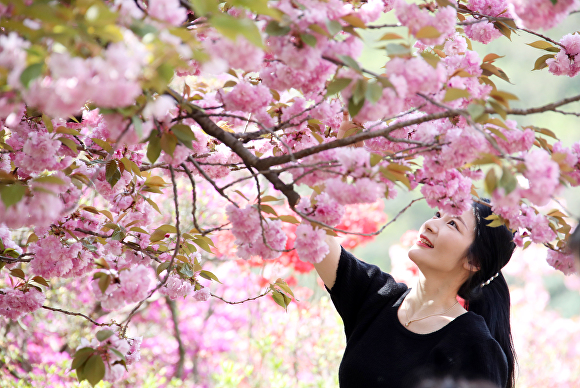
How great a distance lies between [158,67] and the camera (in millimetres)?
633

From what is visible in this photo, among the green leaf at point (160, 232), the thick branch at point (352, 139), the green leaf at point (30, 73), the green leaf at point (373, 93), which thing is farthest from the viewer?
the green leaf at point (160, 232)

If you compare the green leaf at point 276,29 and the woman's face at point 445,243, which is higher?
the green leaf at point 276,29

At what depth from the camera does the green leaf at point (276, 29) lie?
2.68 ft

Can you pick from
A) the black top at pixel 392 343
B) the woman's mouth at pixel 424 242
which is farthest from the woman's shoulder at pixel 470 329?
the woman's mouth at pixel 424 242

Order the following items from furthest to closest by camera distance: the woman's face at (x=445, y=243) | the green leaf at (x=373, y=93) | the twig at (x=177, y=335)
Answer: the twig at (x=177, y=335)
the woman's face at (x=445, y=243)
the green leaf at (x=373, y=93)

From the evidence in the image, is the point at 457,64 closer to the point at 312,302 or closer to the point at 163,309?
the point at 312,302

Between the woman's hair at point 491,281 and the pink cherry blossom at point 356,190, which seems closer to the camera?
the pink cherry blossom at point 356,190

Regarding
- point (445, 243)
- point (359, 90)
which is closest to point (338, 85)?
point (359, 90)

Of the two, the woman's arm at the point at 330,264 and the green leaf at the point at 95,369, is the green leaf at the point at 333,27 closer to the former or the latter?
the green leaf at the point at 95,369

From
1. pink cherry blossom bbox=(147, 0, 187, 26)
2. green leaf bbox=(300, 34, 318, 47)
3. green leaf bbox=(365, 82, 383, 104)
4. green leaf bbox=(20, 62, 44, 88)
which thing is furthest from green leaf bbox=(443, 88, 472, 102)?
green leaf bbox=(20, 62, 44, 88)

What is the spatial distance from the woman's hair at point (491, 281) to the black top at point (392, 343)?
17 cm

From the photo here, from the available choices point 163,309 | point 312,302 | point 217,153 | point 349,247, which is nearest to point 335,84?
point 217,153

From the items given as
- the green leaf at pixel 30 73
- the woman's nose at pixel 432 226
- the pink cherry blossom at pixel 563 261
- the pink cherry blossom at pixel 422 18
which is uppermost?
the green leaf at pixel 30 73

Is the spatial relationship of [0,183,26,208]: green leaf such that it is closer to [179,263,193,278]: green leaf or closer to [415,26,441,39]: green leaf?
[179,263,193,278]: green leaf
